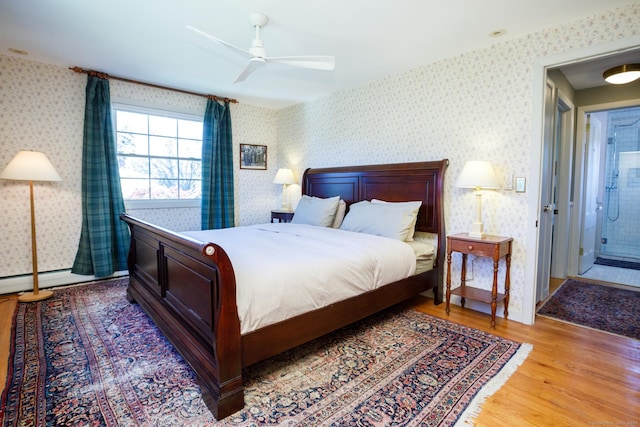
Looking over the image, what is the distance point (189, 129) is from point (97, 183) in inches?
57.1

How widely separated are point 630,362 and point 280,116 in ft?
16.8

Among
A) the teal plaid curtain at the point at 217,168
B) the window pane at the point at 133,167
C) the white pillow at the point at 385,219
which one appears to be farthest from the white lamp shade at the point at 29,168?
the white pillow at the point at 385,219

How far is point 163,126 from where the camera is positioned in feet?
14.5

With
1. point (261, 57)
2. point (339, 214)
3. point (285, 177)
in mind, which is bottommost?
point (339, 214)

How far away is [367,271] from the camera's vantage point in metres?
2.42

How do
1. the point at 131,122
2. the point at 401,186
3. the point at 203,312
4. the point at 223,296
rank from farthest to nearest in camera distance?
the point at 131,122 → the point at 401,186 → the point at 203,312 → the point at 223,296

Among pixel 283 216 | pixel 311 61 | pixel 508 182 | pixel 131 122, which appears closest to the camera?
pixel 311 61

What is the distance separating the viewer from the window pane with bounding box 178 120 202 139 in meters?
4.57

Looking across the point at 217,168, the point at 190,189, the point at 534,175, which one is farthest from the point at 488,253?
the point at 190,189

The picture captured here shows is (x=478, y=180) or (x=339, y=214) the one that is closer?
(x=478, y=180)

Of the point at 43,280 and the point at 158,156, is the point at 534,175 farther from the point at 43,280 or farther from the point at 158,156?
the point at 43,280

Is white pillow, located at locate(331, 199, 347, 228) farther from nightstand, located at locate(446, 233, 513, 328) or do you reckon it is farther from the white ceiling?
the white ceiling

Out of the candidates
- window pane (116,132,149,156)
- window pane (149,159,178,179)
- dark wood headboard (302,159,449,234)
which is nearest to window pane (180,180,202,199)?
window pane (149,159,178,179)

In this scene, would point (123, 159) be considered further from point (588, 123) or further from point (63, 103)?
point (588, 123)
